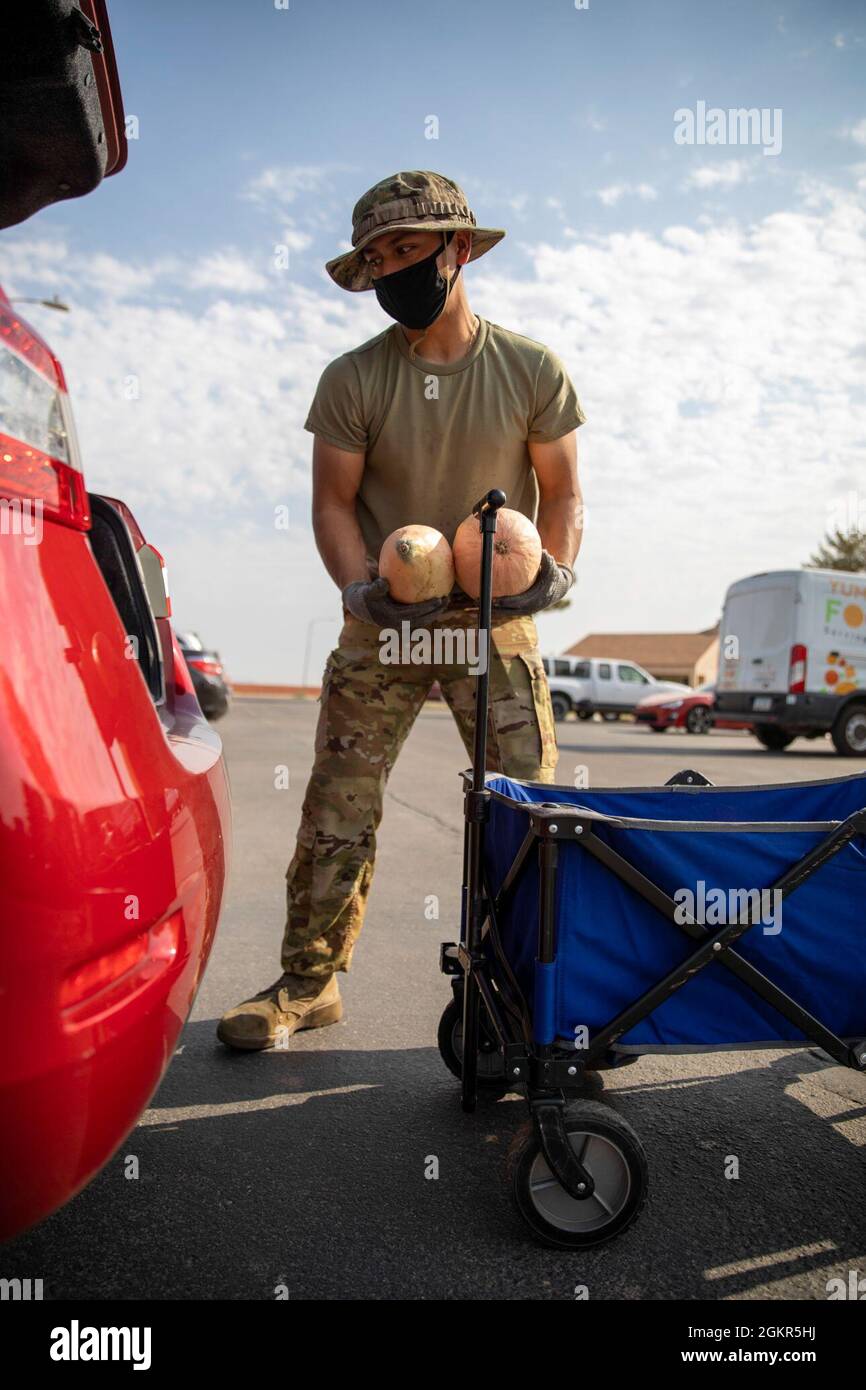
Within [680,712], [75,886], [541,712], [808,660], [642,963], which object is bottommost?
[680,712]

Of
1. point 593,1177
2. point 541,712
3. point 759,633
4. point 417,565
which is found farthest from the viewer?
point 759,633

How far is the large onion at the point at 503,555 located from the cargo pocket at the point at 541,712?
0.34 m

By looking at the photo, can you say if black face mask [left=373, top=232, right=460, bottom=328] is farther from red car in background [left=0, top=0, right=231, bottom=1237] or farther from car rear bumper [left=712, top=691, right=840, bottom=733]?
car rear bumper [left=712, top=691, right=840, bottom=733]

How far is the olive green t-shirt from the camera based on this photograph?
3061 mm

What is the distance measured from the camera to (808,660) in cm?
1481

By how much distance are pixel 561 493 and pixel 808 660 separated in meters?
12.7

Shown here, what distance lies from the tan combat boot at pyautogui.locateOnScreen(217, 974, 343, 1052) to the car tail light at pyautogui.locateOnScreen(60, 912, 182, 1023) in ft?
5.21

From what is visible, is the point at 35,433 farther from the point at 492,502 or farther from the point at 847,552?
the point at 847,552

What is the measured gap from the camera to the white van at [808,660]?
1488 cm

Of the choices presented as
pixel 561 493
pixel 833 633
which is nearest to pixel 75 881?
pixel 561 493

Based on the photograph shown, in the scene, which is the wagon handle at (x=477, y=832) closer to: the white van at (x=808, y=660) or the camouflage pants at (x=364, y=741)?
the camouflage pants at (x=364, y=741)

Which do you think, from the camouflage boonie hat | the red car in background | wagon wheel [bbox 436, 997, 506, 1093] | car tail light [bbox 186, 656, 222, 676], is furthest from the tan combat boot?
car tail light [bbox 186, 656, 222, 676]

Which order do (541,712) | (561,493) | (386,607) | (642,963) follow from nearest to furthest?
(642,963), (386,607), (541,712), (561,493)

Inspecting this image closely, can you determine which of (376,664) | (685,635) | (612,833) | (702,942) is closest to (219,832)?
(612,833)
